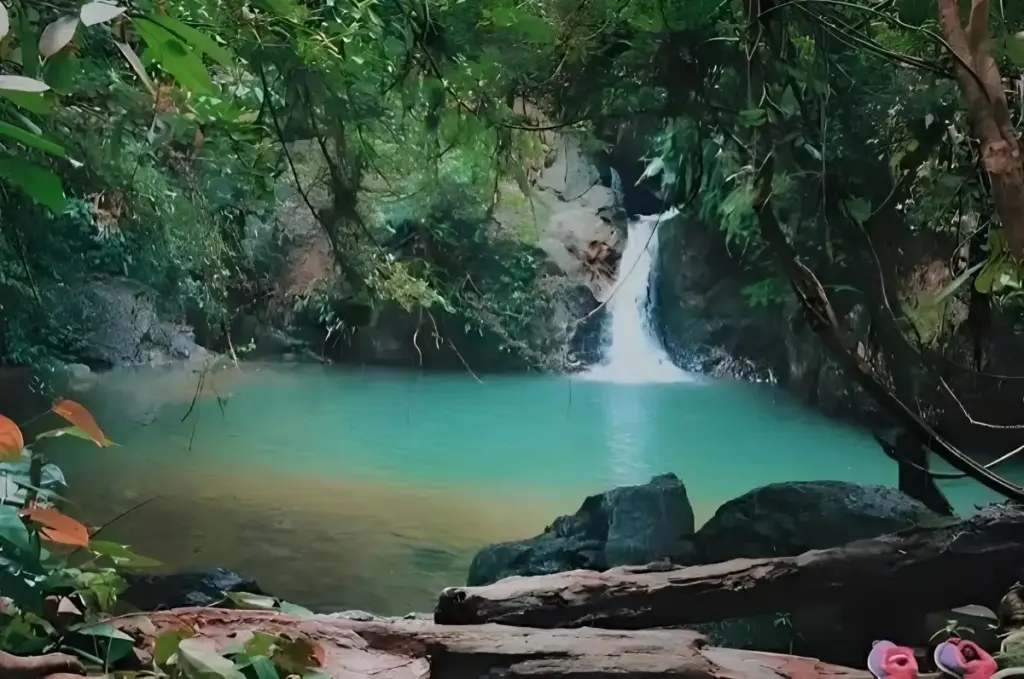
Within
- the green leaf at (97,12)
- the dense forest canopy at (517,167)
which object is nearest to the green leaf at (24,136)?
the green leaf at (97,12)

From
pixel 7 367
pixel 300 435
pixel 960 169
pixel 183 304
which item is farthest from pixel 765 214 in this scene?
pixel 7 367

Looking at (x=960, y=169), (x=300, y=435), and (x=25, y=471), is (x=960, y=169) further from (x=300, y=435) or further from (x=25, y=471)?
(x=25, y=471)

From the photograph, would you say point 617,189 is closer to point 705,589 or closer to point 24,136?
point 705,589

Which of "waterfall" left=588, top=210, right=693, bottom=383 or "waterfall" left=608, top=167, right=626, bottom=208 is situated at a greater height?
"waterfall" left=608, top=167, right=626, bottom=208

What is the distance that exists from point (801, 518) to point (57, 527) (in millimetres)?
1725

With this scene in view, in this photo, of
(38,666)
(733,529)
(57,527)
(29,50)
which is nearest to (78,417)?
(57,527)

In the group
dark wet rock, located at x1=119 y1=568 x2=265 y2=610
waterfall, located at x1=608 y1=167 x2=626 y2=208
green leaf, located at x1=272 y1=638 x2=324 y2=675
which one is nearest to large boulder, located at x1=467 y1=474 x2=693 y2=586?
dark wet rock, located at x1=119 y1=568 x2=265 y2=610

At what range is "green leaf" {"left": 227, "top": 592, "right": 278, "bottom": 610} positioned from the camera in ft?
6.41

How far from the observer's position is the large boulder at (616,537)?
2215mm

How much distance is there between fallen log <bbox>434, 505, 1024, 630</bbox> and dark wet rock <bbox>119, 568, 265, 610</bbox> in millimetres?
868

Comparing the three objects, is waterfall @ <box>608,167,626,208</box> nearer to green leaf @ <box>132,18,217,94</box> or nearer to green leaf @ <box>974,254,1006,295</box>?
green leaf @ <box>974,254,1006,295</box>

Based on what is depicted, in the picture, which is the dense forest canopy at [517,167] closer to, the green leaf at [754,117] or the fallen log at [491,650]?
the green leaf at [754,117]

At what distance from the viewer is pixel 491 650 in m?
1.49

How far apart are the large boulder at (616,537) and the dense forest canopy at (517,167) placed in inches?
18.3
